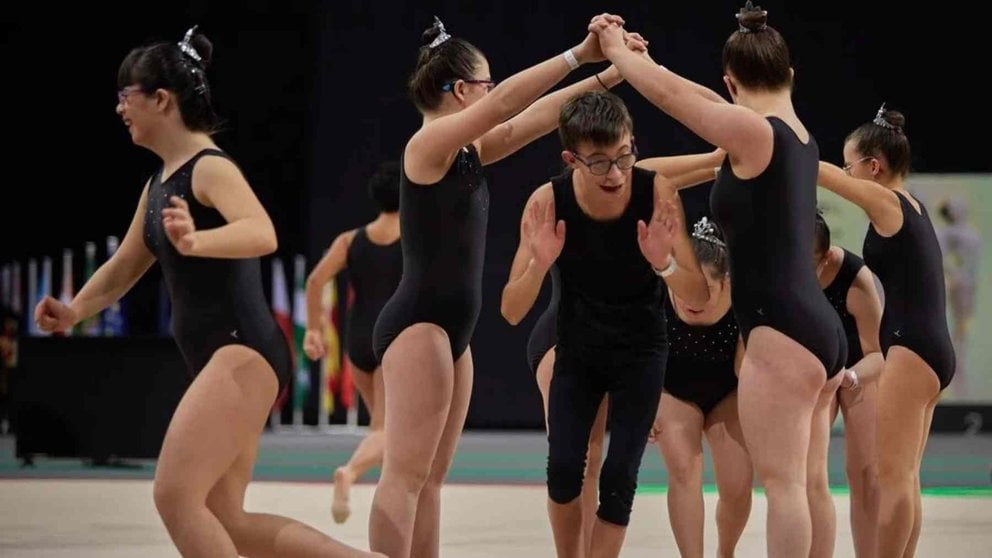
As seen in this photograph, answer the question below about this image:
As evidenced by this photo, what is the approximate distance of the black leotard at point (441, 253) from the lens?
4109 millimetres

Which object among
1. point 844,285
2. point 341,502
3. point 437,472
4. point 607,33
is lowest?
point 341,502

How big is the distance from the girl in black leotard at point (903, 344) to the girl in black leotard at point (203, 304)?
5.87 ft

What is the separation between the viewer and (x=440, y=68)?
13.8 feet

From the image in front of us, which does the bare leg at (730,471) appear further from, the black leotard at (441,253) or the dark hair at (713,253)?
the black leotard at (441,253)

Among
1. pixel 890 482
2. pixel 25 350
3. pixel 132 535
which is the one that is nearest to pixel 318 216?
pixel 25 350

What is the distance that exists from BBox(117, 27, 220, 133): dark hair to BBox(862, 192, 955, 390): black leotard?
2.13 m

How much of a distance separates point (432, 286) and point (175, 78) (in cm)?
88

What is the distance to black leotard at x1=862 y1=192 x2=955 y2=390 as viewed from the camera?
4.67 m

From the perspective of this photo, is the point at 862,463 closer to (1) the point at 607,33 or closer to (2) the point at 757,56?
(2) the point at 757,56

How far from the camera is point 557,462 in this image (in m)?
4.20

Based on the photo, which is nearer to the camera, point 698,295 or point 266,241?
point 266,241

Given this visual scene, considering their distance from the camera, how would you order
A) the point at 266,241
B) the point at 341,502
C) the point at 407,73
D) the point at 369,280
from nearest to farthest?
the point at 266,241 < the point at 341,502 < the point at 369,280 < the point at 407,73

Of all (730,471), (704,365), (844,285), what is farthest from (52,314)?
(844,285)

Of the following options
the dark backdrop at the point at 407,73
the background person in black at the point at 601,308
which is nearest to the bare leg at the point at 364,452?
the background person in black at the point at 601,308
